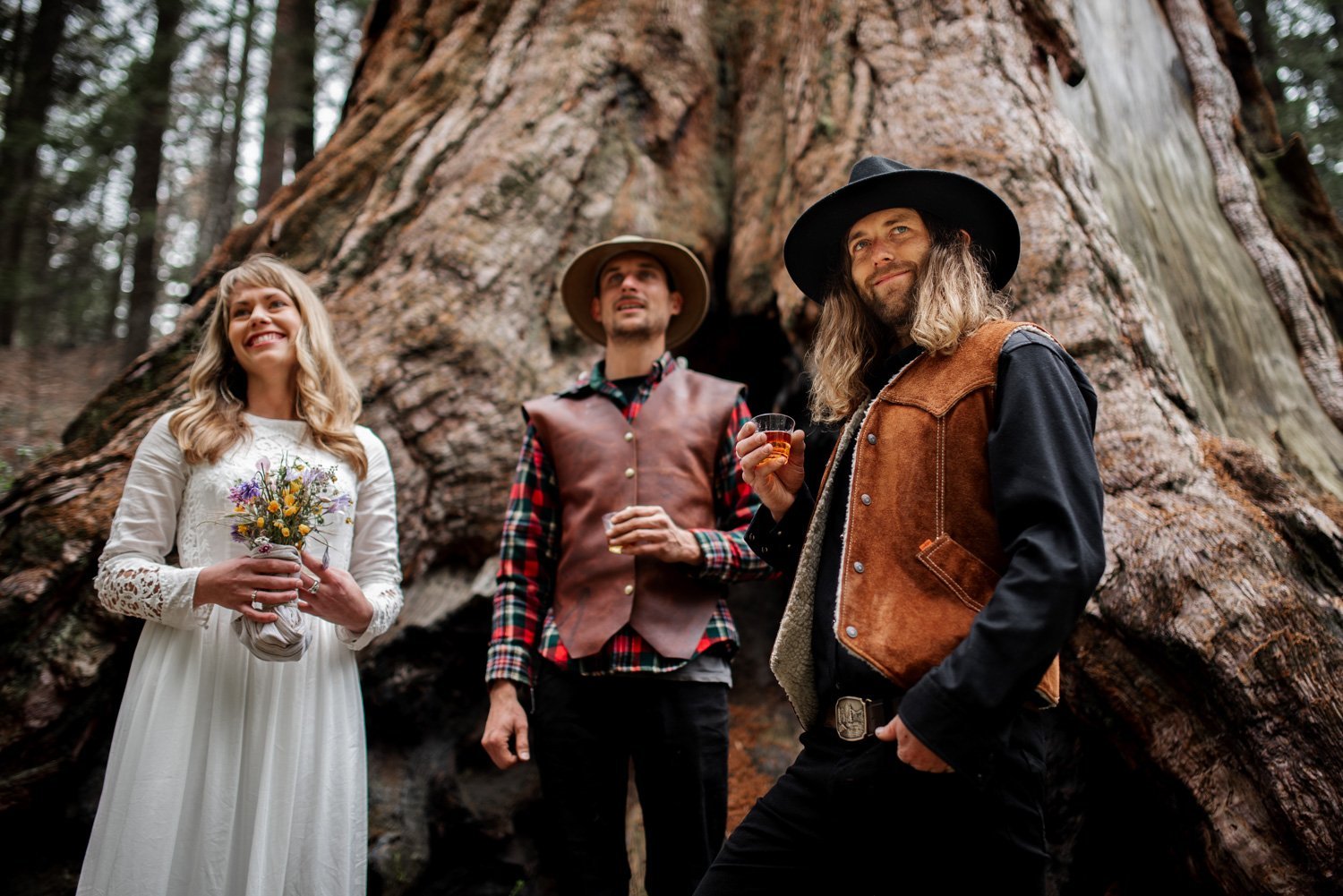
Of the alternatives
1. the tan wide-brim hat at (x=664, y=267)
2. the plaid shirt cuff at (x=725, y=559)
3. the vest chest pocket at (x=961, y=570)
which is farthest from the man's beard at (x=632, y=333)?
the vest chest pocket at (x=961, y=570)

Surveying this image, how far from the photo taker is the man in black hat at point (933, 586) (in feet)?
5.26

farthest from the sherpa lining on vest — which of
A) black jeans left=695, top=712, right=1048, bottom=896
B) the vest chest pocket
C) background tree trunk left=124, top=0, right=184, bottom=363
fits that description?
background tree trunk left=124, top=0, right=184, bottom=363

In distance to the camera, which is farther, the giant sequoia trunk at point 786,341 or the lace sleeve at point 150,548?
the giant sequoia trunk at point 786,341

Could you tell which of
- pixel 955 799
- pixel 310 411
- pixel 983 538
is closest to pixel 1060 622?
pixel 983 538

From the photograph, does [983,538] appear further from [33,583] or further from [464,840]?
[33,583]

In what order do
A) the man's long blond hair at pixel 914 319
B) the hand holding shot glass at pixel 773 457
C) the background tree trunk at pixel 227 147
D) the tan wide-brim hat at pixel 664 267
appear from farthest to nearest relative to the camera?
the background tree trunk at pixel 227 147, the tan wide-brim hat at pixel 664 267, the hand holding shot glass at pixel 773 457, the man's long blond hair at pixel 914 319

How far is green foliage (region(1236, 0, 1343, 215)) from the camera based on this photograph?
934cm

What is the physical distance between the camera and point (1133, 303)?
365cm

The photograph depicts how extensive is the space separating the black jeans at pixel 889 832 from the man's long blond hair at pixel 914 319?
34.8 inches

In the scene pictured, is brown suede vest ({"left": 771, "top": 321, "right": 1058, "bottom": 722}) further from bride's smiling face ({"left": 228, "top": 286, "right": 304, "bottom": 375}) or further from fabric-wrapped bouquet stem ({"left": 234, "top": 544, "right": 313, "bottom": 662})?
bride's smiling face ({"left": 228, "top": 286, "right": 304, "bottom": 375})

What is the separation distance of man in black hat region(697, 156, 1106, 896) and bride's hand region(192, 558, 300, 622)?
1311 mm

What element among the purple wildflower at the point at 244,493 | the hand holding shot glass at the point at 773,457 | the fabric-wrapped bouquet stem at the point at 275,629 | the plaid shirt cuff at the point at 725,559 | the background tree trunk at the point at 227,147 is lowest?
the fabric-wrapped bouquet stem at the point at 275,629

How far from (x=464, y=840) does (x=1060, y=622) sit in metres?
2.98

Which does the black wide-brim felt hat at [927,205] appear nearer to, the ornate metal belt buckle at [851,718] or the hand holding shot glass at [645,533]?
the hand holding shot glass at [645,533]
